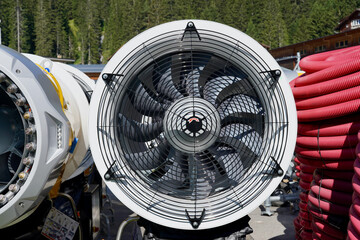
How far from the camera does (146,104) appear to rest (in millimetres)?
2750

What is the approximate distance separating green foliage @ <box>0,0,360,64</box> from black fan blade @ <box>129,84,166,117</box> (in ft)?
185

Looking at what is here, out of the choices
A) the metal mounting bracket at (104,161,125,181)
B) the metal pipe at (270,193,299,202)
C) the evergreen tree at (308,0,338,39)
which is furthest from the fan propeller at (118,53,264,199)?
the evergreen tree at (308,0,338,39)

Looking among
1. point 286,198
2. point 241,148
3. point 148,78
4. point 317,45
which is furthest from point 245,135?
point 317,45

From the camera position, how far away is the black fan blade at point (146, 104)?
2.69m

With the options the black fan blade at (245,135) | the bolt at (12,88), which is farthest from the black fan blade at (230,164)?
the bolt at (12,88)

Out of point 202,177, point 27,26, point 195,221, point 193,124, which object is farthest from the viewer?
point 27,26

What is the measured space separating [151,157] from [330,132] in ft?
3.87

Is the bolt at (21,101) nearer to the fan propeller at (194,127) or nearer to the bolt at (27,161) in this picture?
the bolt at (27,161)

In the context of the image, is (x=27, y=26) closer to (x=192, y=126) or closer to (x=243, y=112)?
(x=243, y=112)

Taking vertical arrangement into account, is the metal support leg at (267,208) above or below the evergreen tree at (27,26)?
below

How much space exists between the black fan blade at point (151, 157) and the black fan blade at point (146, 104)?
0.22 meters

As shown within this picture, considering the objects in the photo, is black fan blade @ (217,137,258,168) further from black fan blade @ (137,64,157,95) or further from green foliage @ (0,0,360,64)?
green foliage @ (0,0,360,64)

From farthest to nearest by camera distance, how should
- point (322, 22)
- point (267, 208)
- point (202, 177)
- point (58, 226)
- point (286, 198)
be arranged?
1. point (322, 22)
2. point (286, 198)
3. point (267, 208)
4. point (58, 226)
5. point (202, 177)

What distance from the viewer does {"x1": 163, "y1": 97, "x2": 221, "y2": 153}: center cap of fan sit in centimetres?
248
